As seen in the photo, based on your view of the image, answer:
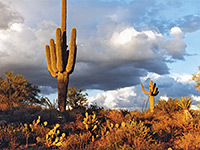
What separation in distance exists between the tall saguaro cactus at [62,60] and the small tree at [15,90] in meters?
10.7

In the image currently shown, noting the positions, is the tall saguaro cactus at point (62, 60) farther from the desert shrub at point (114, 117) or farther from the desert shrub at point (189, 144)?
the desert shrub at point (189, 144)

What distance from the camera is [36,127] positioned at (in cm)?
888

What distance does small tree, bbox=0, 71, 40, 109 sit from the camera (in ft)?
82.3

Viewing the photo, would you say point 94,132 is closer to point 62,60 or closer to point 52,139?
point 52,139

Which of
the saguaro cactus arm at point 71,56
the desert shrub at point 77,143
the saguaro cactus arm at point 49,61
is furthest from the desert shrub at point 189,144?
the saguaro cactus arm at point 49,61

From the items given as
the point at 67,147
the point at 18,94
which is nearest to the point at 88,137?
the point at 67,147

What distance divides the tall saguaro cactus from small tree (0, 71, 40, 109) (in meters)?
10.7

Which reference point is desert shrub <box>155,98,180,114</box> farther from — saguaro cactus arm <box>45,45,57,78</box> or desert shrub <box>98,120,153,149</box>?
desert shrub <box>98,120,153,149</box>

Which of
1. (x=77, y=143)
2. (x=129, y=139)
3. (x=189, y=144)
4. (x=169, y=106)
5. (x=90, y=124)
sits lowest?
(x=189, y=144)

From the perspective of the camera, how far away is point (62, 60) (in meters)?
15.9

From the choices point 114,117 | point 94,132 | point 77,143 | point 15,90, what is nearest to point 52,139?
point 77,143

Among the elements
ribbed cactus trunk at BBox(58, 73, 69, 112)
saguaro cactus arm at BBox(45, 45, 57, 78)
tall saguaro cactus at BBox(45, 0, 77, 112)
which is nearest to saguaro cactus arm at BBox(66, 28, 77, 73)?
tall saguaro cactus at BBox(45, 0, 77, 112)

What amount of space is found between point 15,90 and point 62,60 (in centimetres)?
1268

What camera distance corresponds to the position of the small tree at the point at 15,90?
25.1 meters
